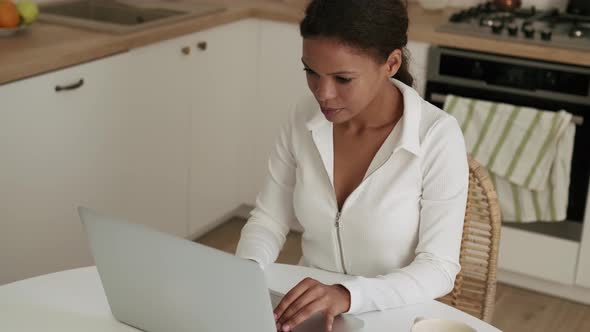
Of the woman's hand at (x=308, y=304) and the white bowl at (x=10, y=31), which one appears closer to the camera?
the woman's hand at (x=308, y=304)

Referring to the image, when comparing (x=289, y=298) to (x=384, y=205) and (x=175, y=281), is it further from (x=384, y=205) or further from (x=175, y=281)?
(x=384, y=205)

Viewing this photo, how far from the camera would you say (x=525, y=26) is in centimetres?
318

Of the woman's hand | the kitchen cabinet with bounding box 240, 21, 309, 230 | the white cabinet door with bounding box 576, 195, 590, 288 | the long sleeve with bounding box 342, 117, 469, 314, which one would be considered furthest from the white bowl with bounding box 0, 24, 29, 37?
the white cabinet door with bounding box 576, 195, 590, 288

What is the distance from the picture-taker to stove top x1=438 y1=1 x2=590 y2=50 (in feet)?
10.1

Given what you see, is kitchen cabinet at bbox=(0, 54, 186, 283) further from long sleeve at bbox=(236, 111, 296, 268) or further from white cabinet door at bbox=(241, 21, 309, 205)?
long sleeve at bbox=(236, 111, 296, 268)

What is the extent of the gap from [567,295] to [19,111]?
1.98 meters

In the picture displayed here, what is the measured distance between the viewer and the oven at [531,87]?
9.95 feet

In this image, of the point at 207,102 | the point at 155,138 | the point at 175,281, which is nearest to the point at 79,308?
the point at 175,281

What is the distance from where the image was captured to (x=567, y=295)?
334 centimetres

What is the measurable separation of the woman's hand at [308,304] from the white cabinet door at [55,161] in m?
1.31

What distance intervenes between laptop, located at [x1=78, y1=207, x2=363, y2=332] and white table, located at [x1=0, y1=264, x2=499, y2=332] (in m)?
0.11

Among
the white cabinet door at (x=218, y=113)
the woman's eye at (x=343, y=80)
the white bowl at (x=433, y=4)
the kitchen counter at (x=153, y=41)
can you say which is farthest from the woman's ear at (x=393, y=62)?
the white bowl at (x=433, y=4)

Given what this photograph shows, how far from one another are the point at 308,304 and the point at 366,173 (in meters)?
0.41

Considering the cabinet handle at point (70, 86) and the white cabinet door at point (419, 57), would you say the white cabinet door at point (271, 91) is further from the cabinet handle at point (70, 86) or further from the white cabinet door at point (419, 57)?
the cabinet handle at point (70, 86)
